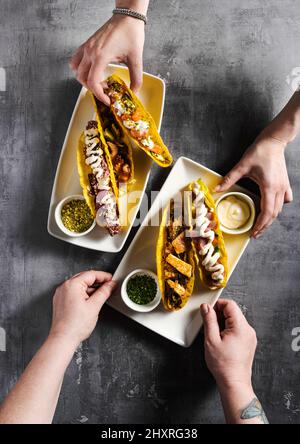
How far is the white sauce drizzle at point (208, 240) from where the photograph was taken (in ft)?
7.80

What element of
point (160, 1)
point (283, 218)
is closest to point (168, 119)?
point (160, 1)

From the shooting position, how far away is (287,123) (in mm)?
2416

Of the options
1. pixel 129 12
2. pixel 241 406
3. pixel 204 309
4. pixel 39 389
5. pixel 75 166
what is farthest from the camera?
pixel 75 166

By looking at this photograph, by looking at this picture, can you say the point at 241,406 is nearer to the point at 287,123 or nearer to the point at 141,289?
the point at 141,289

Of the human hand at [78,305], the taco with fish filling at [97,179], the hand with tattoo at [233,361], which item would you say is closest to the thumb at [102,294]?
the human hand at [78,305]

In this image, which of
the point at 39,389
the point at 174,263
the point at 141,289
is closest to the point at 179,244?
the point at 174,263

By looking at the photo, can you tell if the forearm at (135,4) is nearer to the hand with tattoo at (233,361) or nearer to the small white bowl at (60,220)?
the small white bowl at (60,220)

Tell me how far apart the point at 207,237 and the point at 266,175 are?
0.49m

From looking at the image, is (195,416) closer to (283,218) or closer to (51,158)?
(283,218)

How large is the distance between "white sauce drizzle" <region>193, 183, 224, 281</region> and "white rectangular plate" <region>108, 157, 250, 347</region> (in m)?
0.15

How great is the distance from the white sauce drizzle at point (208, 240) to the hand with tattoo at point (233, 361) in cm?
22

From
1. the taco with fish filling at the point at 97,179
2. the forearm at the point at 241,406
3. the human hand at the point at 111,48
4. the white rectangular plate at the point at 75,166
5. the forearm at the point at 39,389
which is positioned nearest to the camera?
the forearm at the point at 39,389

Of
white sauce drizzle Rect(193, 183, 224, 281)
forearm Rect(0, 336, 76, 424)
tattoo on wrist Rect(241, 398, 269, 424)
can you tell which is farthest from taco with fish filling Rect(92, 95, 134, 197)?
tattoo on wrist Rect(241, 398, 269, 424)

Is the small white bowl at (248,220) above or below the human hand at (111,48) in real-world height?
below
